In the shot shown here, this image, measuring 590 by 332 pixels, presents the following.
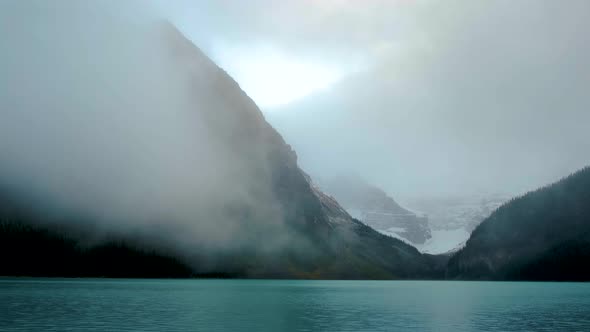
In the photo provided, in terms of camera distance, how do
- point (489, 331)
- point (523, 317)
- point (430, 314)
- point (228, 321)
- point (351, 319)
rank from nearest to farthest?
1. point (489, 331)
2. point (228, 321)
3. point (351, 319)
4. point (523, 317)
5. point (430, 314)

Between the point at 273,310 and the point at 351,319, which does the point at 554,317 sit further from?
the point at 273,310

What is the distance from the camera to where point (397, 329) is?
9138 cm

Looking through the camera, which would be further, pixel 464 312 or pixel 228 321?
pixel 464 312

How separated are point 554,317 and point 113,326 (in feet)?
255

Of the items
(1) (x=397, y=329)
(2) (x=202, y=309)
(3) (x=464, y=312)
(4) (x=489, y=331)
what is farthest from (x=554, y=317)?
(2) (x=202, y=309)

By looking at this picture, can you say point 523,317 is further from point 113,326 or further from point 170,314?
point 113,326

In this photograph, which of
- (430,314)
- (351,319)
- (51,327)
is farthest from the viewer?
(430,314)

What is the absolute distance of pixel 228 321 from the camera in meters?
98.6

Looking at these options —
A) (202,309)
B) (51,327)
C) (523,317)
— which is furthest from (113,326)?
(523,317)

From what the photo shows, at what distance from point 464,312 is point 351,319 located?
3399cm

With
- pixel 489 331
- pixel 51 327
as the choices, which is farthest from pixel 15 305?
pixel 489 331

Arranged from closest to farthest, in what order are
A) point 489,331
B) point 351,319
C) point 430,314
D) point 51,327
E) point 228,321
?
point 51,327, point 489,331, point 228,321, point 351,319, point 430,314

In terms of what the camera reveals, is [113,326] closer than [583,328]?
Yes

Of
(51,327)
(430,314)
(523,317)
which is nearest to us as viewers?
(51,327)
